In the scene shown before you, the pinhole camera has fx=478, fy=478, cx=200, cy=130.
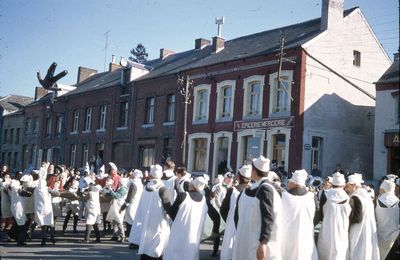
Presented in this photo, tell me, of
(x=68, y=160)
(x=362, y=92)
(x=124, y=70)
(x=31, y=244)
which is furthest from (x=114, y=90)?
(x=31, y=244)

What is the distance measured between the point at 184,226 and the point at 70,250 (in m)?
4.63

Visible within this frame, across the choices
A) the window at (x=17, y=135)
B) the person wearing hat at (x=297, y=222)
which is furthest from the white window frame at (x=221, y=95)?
the window at (x=17, y=135)

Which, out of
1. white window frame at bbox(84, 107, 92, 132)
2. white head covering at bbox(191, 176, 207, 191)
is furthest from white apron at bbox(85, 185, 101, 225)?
white window frame at bbox(84, 107, 92, 132)

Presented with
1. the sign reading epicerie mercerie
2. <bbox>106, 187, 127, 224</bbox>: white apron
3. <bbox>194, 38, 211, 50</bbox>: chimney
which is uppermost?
<bbox>194, 38, 211, 50</bbox>: chimney

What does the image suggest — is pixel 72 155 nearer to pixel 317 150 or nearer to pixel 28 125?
pixel 28 125

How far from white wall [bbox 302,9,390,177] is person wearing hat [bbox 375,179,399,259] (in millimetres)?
14003

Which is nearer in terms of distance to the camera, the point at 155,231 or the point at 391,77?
the point at 155,231

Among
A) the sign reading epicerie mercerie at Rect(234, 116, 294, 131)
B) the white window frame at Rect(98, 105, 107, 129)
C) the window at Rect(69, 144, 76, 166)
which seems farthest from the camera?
the window at Rect(69, 144, 76, 166)

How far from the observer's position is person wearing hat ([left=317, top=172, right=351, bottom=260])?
7668 mm

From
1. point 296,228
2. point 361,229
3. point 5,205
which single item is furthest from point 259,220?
point 5,205

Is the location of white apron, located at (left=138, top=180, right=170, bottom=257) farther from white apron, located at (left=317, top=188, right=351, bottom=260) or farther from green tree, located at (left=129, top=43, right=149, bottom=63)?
green tree, located at (left=129, top=43, right=149, bottom=63)

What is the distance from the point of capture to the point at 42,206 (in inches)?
464

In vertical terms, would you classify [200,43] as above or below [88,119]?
above

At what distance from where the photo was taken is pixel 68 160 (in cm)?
3938
